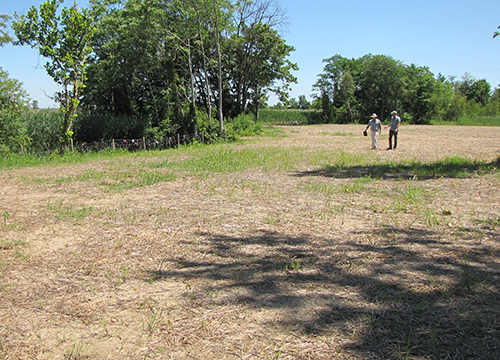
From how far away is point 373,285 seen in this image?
4.14 metres

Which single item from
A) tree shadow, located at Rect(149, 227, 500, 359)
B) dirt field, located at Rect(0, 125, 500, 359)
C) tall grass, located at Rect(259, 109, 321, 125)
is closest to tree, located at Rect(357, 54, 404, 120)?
tall grass, located at Rect(259, 109, 321, 125)

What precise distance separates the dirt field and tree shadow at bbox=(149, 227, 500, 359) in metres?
0.02

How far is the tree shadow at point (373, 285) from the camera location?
319 centimetres

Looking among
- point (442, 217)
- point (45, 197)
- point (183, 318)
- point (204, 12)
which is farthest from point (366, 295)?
point (204, 12)

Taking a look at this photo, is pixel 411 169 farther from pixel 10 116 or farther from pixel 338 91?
pixel 338 91

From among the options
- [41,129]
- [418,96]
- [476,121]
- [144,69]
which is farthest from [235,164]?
[418,96]

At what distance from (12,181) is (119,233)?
7.16 m

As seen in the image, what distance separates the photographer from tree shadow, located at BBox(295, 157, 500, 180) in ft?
35.7

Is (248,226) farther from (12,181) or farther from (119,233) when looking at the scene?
(12,181)

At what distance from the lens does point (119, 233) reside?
621 centimetres

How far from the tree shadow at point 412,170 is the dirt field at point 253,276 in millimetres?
2066

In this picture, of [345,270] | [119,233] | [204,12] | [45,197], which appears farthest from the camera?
[204,12]

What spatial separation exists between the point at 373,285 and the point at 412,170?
28.1 feet

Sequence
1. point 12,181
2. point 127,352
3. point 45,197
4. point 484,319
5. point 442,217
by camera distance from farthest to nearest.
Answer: point 12,181 → point 45,197 → point 442,217 → point 484,319 → point 127,352
